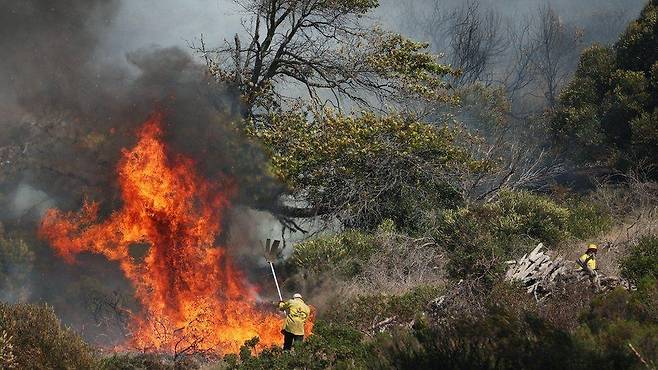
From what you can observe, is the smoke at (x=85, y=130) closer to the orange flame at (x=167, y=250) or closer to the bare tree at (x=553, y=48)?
the orange flame at (x=167, y=250)

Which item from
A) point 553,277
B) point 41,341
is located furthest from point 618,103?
point 41,341

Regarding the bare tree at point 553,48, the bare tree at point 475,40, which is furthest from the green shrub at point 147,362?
the bare tree at point 553,48

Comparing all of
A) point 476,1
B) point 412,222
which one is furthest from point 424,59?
point 476,1

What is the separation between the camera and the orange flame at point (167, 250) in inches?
616

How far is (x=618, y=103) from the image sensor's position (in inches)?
1065

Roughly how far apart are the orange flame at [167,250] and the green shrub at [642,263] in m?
7.43

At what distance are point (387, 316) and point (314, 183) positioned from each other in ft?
23.3

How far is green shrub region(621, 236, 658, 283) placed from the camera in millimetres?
12280

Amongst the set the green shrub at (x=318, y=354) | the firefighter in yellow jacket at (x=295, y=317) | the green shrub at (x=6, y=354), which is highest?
the firefighter in yellow jacket at (x=295, y=317)

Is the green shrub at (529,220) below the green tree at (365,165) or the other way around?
below

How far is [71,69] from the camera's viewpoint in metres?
17.8

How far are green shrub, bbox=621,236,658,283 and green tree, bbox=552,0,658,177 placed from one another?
11.8 metres

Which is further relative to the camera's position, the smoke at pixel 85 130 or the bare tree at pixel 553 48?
the bare tree at pixel 553 48

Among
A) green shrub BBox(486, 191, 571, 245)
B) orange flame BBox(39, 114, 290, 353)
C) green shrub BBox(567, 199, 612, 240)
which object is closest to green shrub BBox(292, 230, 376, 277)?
orange flame BBox(39, 114, 290, 353)
